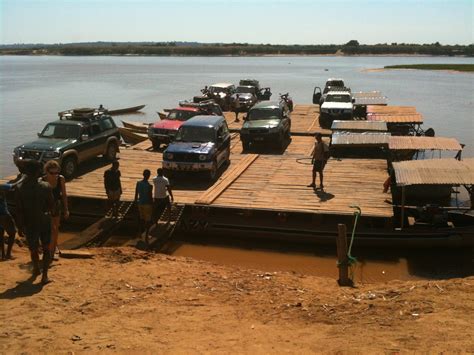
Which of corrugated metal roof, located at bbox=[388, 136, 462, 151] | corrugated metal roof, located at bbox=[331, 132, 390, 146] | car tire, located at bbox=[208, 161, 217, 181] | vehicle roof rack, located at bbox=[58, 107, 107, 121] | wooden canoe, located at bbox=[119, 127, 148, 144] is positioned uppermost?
vehicle roof rack, located at bbox=[58, 107, 107, 121]

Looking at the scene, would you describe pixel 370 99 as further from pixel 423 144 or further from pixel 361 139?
pixel 423 144

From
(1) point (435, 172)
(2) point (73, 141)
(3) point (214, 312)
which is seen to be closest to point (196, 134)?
(2) point (73, 141)

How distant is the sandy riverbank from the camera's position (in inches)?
253

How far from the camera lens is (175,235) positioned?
47.5 ft

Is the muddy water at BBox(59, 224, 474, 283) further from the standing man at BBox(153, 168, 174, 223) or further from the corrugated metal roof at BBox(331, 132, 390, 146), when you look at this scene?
the corrugated metal roof at BBox(331, 132, 390, 146)

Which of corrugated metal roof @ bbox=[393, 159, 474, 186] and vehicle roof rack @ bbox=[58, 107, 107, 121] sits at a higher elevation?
vehicle roof rack @ bbox=[58, 107, 107, 121]

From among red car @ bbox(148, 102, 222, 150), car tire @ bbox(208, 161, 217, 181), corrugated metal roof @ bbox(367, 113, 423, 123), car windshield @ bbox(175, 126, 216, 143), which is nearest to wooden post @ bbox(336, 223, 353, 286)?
car tire @ bbox(208, 161, 217, 181)

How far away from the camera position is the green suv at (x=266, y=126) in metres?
21.0

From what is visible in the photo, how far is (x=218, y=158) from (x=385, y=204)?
574cm

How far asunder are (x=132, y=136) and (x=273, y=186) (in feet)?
49.0

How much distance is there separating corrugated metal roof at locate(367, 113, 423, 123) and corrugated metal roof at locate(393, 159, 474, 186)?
10.00 meters

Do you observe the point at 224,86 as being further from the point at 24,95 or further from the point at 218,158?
the point at 24,95

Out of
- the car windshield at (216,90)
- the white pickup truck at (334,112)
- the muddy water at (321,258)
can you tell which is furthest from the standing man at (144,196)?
the car windshield at (216,90)

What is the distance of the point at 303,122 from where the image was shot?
2916 cm
